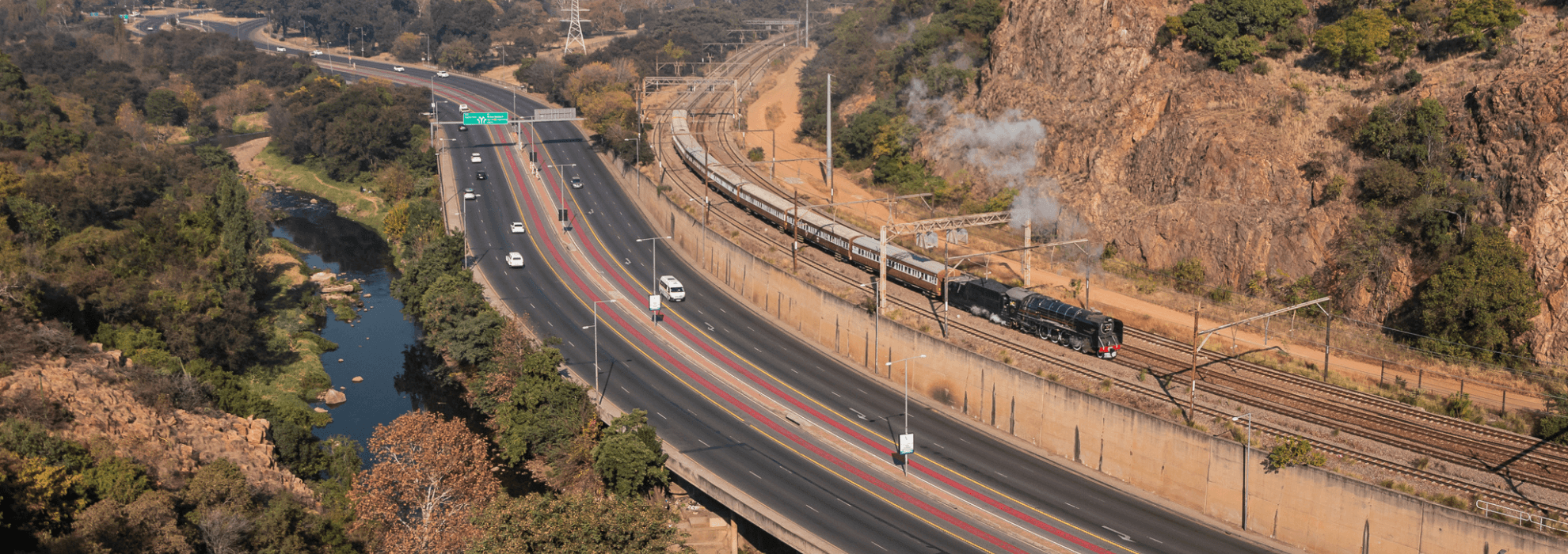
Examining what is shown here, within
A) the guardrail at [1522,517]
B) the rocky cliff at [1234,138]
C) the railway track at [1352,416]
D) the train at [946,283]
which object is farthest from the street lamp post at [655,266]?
the guardrail at [1522,517]

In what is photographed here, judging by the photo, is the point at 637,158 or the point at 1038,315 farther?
the point at 637,158

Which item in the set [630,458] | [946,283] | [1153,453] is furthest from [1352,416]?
[630,458]

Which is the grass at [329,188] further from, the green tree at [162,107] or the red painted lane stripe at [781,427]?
the red painted lane stripe at [781,427]

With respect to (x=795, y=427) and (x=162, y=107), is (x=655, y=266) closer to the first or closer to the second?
(x=795, y=427)

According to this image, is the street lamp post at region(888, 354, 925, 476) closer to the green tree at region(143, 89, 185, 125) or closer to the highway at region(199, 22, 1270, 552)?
the highway at region(199, 22, 1270, 552)

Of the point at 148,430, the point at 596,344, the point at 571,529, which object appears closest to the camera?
the point at 571,529
